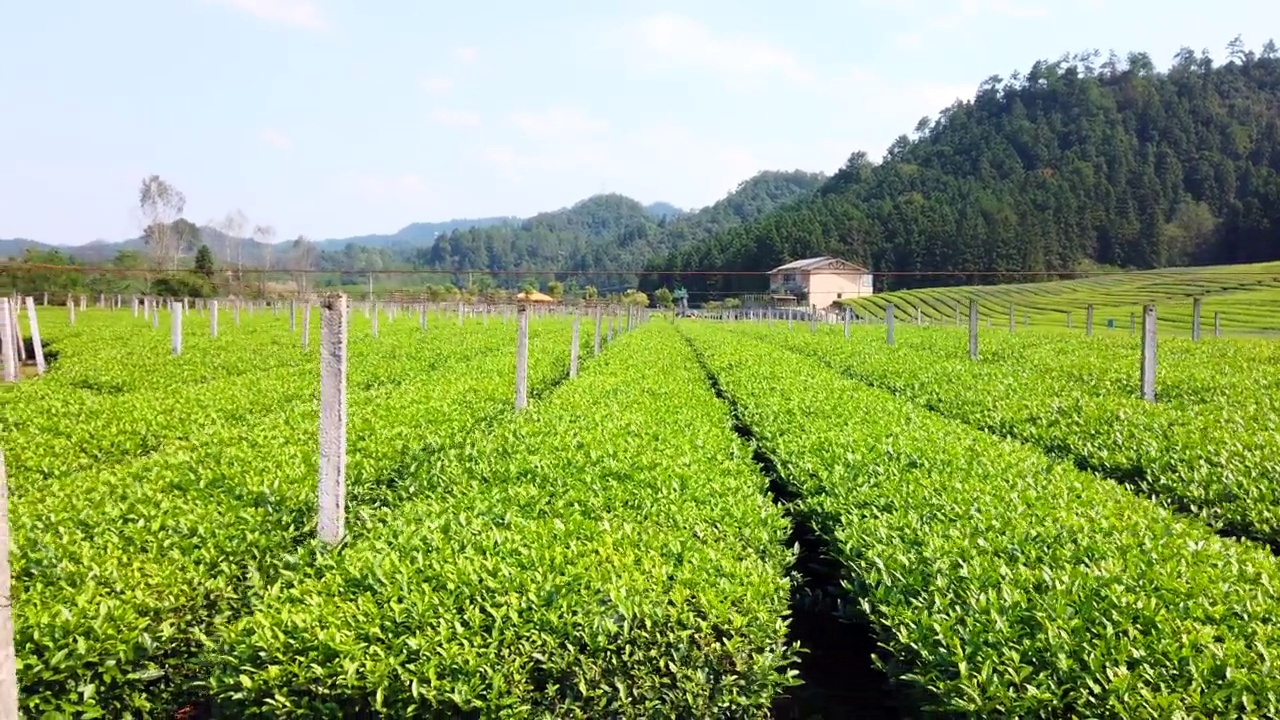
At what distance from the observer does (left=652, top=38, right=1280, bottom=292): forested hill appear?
9369cm

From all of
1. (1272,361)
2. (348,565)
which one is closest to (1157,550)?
(348,565)

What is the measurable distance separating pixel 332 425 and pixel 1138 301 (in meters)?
56.1

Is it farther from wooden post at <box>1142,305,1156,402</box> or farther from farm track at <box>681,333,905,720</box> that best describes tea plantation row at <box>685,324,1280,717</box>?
wooden post at <box>1142,305,1156,402</box>

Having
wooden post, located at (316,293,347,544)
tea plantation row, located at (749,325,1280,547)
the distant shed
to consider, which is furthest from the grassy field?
wooden post, located at (316,293,347,544)

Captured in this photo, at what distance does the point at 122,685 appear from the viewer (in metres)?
3.50

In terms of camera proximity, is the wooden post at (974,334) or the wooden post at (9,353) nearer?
the wooden post at (9,353)

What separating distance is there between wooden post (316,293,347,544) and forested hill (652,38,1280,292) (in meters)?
88.6

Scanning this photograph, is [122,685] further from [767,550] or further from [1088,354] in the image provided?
[1088,354]

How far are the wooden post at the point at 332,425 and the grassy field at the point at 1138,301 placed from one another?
41624 mm

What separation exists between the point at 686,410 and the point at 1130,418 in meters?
4.95

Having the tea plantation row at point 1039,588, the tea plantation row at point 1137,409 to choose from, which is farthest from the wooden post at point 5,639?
the tea plantation row at point 1137,409

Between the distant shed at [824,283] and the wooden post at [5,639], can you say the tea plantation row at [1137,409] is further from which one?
the distant shed at [824,283]

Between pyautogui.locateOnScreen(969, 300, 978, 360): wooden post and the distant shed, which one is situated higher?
the distant shed

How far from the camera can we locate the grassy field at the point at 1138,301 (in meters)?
45.0
